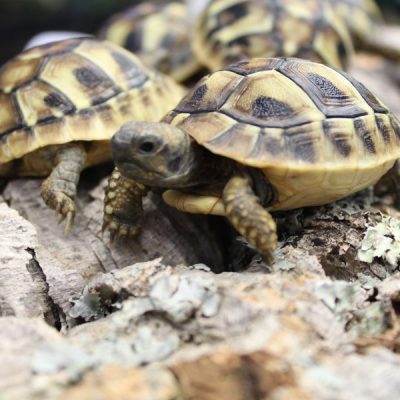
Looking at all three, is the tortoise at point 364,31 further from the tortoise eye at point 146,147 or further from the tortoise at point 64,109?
the tortoise eye at point 146,147

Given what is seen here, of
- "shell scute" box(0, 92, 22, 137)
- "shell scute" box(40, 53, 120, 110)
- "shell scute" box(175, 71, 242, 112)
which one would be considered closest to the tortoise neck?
"shell scute" box(175, 71, 242, 112)

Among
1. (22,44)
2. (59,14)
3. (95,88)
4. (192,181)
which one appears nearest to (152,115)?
(95,88)

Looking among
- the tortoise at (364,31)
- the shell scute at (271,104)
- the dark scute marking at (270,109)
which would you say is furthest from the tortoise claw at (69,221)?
the tortoise at (364,31)

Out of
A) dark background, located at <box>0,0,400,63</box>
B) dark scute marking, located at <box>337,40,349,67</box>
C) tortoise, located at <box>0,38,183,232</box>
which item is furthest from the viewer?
dark background, located at <box>0,0,400,63</box>

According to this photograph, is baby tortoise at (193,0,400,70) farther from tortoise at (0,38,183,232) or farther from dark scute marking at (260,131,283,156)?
dark scute marking at (260,131,283,156)

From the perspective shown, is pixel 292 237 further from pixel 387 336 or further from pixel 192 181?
pixel 387 336
